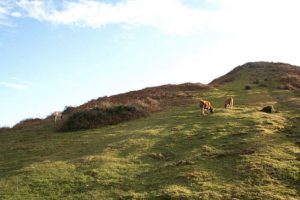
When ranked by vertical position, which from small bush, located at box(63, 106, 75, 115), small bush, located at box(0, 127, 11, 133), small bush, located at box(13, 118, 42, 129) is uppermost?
small bush, located at box(63, 106, 75, 115)

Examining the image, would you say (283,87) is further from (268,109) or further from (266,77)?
(268,109)

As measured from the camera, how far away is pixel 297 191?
1897 cm

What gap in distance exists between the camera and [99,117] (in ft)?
120

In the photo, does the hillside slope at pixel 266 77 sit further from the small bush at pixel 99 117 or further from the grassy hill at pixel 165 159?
the small bush at pixel 99 117

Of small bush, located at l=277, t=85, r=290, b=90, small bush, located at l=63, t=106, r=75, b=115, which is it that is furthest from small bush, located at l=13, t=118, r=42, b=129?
small bush, located at l=277, t=85, r=290, b=90

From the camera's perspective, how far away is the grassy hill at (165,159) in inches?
776

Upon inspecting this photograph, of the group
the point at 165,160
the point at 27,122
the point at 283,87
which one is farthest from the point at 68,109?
the point at 283,87

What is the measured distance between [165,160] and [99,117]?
13559mm

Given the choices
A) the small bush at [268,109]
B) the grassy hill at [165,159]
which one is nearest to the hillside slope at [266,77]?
the small bush at [268,109]

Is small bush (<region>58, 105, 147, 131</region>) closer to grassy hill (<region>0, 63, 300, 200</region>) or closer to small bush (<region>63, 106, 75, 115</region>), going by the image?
grassy hill (<region>0, 63, 300, 200</region>)

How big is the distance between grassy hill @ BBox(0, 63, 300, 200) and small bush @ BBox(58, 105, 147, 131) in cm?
117

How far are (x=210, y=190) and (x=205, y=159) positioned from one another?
165 inches

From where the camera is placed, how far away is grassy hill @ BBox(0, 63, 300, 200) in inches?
776

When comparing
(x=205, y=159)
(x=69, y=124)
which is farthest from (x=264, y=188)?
(x=69, y=124)
